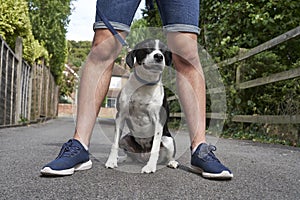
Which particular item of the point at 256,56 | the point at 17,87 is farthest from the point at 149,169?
the point at 17,87

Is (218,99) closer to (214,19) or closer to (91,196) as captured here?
(214,19)

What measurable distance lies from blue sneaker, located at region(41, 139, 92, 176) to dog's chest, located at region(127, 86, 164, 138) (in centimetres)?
39

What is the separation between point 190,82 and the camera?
2107 mm

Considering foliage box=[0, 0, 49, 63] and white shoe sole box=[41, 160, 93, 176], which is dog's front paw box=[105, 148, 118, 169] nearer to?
white shoe sole box=[41, 160, 93, 176]

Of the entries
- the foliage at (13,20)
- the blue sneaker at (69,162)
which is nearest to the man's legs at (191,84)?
the blue sneaker at (69,162)

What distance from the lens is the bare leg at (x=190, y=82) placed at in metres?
2.06

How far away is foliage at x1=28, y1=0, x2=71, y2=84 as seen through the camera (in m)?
12.0

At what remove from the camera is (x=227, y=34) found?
607 centimetres

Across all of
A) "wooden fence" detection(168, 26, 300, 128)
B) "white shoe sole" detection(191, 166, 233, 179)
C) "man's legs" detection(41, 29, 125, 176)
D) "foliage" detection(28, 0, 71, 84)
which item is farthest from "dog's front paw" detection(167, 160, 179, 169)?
"foliage" detection(28, 0, 71, 84)

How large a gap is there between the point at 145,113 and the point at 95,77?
14.5 inches

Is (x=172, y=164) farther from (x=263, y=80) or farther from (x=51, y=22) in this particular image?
(x=51, y=22)

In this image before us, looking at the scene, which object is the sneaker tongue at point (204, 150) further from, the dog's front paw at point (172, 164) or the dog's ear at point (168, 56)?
the dog's ear at point (168, 56)

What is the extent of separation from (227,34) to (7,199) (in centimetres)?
533

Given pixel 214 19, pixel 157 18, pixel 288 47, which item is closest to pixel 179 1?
pixel 288 47
